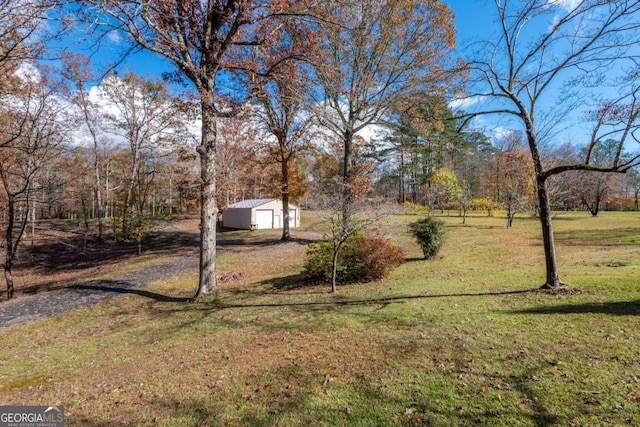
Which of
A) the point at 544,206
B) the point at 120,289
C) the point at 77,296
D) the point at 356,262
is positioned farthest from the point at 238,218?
the point at 544,206

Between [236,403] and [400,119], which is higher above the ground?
[400,119]

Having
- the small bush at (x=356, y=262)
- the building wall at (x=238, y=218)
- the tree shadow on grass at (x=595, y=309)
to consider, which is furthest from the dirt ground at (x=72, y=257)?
the tree shadow on grass at (x=595, y=309)

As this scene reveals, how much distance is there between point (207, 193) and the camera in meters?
7.81

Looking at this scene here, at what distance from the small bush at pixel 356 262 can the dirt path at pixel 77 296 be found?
182 inches

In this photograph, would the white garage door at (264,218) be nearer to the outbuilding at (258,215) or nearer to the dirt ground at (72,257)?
the outbuilding at (258,215)

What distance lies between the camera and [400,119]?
1280cm

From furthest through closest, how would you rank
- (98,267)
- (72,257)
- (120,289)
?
1. (72,257)
2. (98,267)
3. (120,289)

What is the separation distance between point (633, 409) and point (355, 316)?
3.94 metres

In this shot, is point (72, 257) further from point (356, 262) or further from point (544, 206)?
point (544, 206)

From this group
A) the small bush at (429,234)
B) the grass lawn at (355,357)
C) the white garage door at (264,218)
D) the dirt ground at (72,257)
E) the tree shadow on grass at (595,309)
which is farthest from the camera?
the white garage door at (264,218)

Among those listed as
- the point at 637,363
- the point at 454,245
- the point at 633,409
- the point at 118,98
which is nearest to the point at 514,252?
the point at 454,245

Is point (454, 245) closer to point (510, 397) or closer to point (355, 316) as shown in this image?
point (355, 316)

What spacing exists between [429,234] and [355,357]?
8.40m

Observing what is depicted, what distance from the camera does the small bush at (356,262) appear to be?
30.1ft
